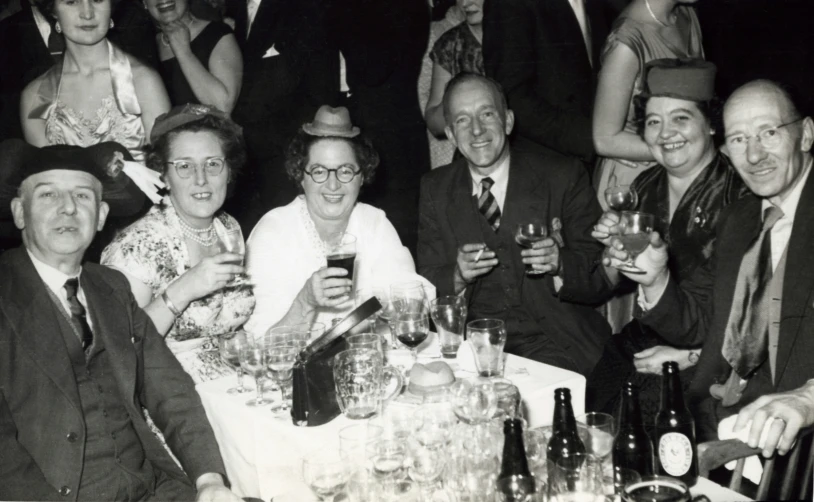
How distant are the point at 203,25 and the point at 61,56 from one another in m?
0.67

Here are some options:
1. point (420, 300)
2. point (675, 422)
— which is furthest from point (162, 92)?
point (675, 422)

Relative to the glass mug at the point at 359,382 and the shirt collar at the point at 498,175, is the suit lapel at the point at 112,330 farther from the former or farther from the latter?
the shirt collar at the point at 498,175

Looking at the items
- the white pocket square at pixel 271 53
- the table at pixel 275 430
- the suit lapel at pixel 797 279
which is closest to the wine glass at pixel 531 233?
the table at pixel 275 430

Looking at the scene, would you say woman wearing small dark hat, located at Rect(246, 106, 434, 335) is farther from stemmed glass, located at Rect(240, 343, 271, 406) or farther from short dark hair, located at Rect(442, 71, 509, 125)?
stemmed glass, located at Rect(240, 343, 271, 406)

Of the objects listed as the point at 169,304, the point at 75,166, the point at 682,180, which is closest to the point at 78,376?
the point at 169,304

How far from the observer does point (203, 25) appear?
3537 millimetres

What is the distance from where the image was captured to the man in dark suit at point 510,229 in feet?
9.82

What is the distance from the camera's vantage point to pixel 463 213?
3139mm

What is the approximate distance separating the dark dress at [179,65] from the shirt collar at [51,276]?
160 cm

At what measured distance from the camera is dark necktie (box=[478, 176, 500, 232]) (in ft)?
10.2

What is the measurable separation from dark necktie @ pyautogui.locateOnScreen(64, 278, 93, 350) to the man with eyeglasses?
165 centimetres

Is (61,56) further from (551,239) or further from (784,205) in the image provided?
(784,205)

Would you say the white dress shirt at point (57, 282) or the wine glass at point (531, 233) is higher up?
the wine glass at point (531, 233)

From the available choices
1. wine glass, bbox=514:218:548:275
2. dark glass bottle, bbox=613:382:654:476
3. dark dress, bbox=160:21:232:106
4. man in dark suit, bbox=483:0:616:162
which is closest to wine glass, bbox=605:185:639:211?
wine glass, bbox=514:218:548:275
